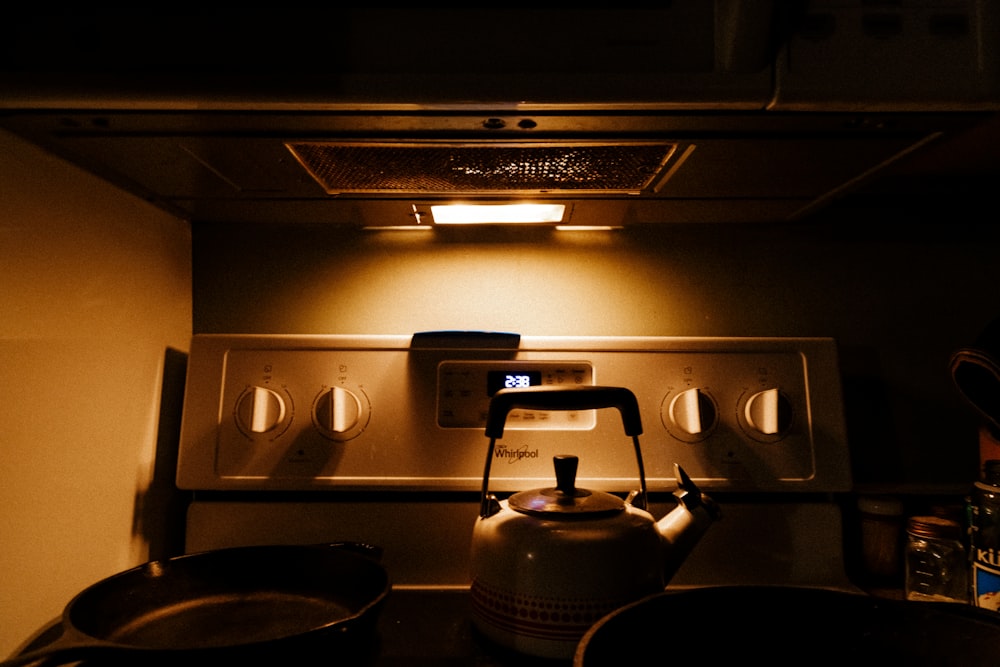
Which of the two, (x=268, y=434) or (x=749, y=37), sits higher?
(x=749, y=37)

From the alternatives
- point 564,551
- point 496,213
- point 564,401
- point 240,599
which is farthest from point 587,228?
point 240,599

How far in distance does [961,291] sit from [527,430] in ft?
1.93

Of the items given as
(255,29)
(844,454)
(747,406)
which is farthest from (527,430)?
(255,29)

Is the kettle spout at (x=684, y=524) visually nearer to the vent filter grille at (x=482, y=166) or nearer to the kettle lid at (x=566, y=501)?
the kettle lid at (x=566, y=501)

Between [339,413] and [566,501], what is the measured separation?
0.27 m

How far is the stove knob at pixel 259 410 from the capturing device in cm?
69

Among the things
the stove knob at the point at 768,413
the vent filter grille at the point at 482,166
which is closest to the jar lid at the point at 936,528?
the stove knob at the point at 768,413

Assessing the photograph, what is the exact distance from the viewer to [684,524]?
583 mm

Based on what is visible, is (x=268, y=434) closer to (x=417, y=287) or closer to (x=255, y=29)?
(x=417, y=287)

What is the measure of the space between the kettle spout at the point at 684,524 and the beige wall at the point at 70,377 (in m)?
0.53

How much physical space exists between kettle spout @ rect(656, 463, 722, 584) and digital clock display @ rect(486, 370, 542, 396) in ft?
0.60

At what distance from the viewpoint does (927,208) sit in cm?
83

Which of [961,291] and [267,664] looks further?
[961,291]

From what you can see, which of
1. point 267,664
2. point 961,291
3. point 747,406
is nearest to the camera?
point 267,664
